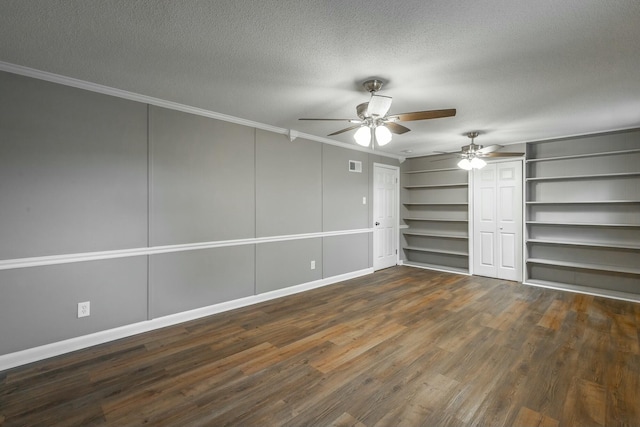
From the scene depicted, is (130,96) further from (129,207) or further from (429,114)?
(429,114)

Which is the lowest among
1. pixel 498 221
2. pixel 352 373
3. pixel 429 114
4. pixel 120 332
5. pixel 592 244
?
pixel 352 373

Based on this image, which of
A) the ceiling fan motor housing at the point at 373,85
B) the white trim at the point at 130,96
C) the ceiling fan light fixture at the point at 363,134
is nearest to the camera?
the white trim at the point at 130,96

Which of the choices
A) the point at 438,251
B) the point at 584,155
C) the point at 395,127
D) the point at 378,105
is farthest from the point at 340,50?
the point at 438,251

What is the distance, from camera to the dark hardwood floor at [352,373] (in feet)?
6.11

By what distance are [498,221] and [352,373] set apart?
4.36m

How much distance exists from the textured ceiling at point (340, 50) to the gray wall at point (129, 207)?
384 mm

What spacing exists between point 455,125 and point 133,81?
3788 millimetres

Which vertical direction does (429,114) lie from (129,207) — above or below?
above

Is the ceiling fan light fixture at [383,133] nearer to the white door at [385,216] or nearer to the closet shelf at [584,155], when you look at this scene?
the white door at [385,216]

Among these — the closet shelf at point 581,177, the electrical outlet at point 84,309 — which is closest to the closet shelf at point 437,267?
the closet shelf at point 581,177

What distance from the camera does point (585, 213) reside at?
4.55 m

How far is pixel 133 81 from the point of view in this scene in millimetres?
2643

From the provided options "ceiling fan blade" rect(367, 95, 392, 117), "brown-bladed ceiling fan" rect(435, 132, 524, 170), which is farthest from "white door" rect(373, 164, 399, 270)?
"ceiling fan blade" rect(367, 95, 392, 117)

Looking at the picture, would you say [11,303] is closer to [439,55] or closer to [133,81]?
[133,81]
